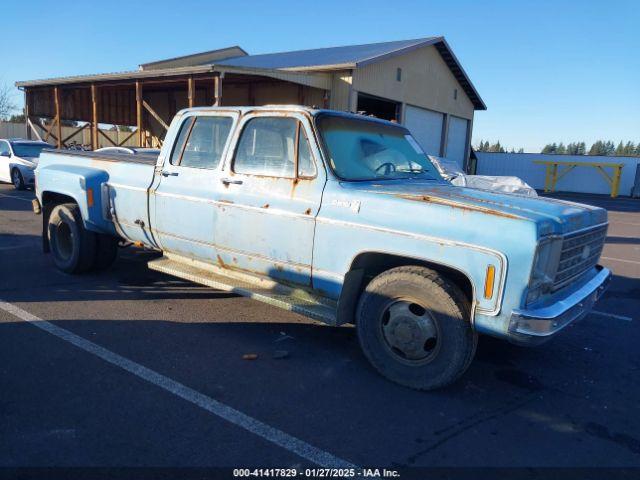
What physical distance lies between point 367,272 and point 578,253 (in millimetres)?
1645

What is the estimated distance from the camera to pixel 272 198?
4297mm

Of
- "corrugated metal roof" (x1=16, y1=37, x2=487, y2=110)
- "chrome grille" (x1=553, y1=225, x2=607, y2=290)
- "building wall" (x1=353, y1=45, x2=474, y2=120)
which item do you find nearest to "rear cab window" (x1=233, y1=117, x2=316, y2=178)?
"chrome grille" (x1=553, y1=225, x2=607, y2=290)

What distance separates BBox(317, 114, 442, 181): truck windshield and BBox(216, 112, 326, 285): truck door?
0.21 metres

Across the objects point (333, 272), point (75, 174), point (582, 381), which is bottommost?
point (582, 381)

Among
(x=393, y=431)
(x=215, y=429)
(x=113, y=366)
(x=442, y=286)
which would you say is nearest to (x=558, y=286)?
(x=442, y=286)

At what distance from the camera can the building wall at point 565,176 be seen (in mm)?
32844

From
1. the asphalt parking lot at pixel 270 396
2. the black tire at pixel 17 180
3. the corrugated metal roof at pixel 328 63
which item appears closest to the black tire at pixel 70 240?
the asphalt parking lot at pixel 270 396

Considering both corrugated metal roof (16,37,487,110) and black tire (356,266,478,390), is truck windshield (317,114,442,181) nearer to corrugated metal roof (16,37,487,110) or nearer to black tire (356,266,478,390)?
black tire (356,266,478,390)

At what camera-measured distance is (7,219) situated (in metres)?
10.6

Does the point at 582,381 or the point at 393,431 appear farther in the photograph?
the point at 582,381

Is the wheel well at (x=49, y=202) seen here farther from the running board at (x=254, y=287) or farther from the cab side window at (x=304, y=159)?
the cab side window at (x=304, y=159)

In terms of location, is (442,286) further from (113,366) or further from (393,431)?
(113,366)

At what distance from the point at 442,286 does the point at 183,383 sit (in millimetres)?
1987

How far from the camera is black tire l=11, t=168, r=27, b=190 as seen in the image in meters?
16.3
